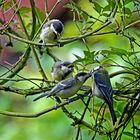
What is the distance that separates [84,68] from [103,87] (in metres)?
0.07

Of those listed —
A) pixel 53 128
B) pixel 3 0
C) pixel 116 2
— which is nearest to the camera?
pixel 116 2

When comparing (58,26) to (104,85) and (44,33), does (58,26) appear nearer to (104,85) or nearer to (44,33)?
(44,33)

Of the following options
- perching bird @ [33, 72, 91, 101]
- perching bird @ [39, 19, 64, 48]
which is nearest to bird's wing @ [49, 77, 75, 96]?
perching bird @ [33, 72, 91, 101]

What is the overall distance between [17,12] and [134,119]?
1.22ft

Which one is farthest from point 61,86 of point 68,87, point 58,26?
point 58,26

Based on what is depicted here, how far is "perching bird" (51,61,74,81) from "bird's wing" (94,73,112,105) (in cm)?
11

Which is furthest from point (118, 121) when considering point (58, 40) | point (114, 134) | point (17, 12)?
point (17, 12)

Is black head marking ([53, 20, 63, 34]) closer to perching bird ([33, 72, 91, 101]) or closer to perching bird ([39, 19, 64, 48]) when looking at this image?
perching bird ([39, 19, 64, 48])

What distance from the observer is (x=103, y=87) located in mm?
1246

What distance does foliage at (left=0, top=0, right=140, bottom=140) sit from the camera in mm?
1207

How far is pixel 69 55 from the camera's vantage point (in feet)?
5.37

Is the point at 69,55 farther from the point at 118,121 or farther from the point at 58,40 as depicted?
the point at 118,121

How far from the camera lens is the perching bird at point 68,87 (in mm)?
1181

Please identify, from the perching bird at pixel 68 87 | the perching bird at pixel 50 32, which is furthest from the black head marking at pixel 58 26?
the perching bird at pixel 68 87
